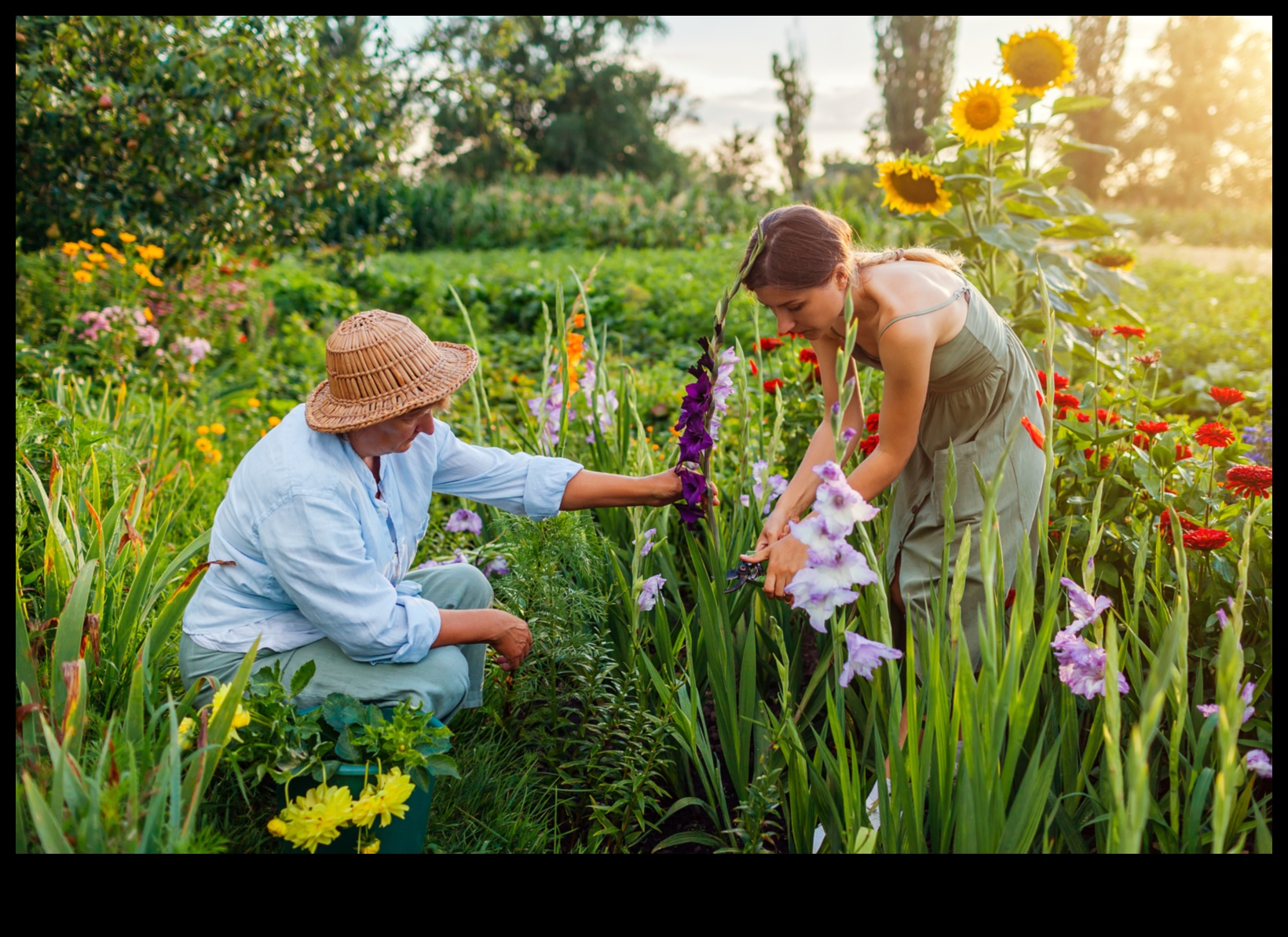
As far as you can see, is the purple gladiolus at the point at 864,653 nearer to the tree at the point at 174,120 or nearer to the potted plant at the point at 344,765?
the potted plant at the point at 344,765

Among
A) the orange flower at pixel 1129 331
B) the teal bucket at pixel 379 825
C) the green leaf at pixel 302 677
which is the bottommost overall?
the teal bucket at pixel 379 825

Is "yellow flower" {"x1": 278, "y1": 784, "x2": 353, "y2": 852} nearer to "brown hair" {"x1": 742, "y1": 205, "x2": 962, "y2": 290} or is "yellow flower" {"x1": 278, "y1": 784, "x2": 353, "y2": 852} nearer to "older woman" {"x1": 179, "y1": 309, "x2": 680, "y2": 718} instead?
"older woman" {"x1": 179, "y1": 309, "x2": 680, "y2": 718}

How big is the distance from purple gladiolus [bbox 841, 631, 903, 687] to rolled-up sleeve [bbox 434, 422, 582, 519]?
98 cm

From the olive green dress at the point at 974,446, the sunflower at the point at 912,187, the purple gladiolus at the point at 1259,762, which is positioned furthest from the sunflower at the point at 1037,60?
the purple gladiolus at the point at 1259,762

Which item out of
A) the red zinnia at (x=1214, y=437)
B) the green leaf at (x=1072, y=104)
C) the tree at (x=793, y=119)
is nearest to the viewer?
the red zinnia at (x=1214, y=437)

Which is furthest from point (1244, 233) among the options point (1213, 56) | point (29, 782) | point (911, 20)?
point (29, 782)

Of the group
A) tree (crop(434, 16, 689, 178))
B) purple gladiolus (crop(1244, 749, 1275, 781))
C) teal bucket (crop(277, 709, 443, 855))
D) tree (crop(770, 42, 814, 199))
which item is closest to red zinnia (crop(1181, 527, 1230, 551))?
purple gladiolus (crop(1244, 749, 1275, 781))

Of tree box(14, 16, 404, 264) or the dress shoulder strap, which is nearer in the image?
the dress shoulder strap

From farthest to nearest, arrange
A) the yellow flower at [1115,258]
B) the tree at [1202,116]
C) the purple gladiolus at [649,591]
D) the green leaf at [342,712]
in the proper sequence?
1. the tree at [1202,116]
2. the yellow flower at [1115,258]
3. the purple gladiolus at [649,591]
4. the green leaf at [342,712]

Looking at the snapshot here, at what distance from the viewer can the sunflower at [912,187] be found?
116 inches

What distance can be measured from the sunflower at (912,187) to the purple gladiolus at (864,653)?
80.2 inches

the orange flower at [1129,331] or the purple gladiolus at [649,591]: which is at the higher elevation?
the orange flower at [1129,331]

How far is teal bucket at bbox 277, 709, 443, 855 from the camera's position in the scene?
5.21 feet

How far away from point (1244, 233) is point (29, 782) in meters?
22.5
